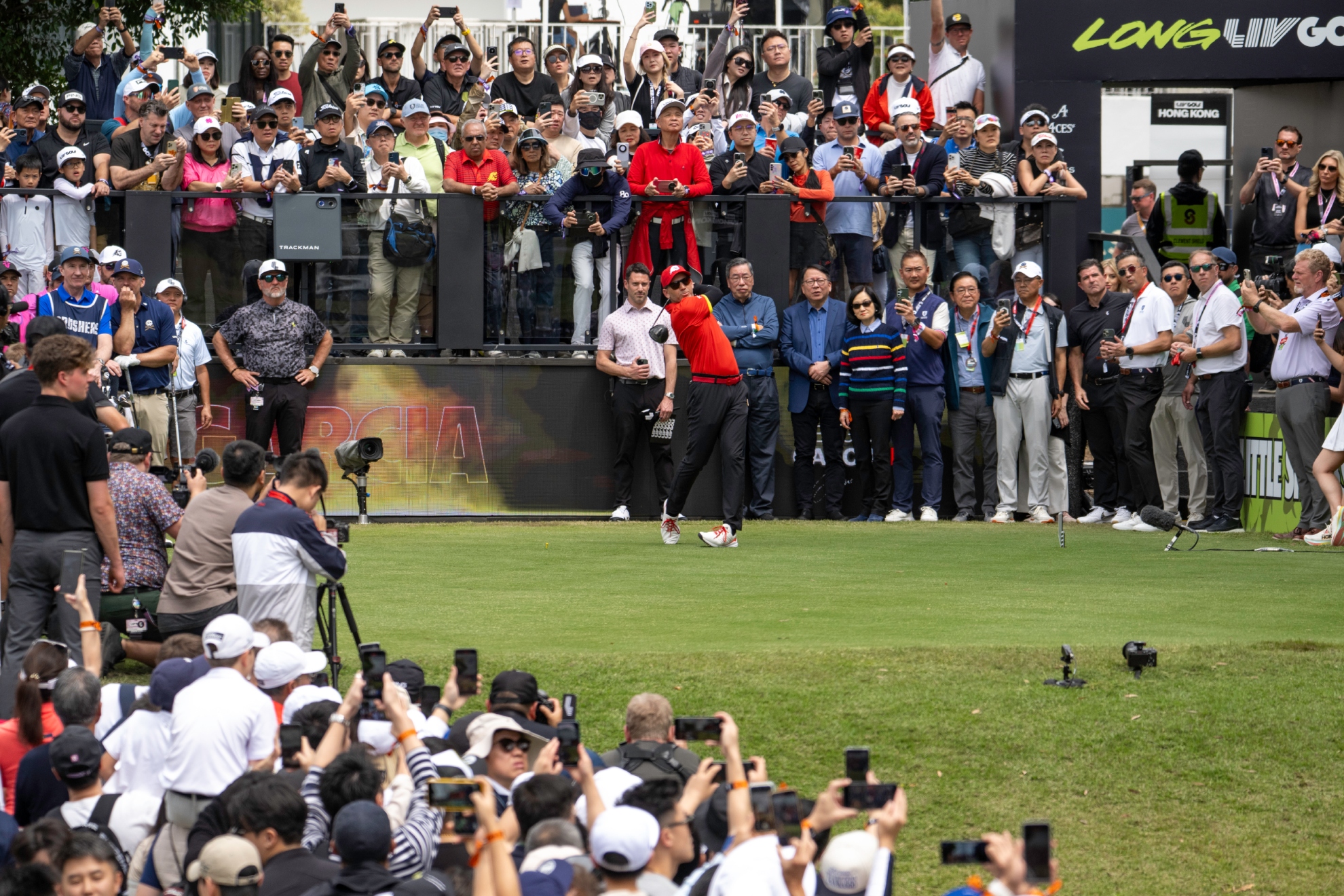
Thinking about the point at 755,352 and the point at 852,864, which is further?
the point at 755,352

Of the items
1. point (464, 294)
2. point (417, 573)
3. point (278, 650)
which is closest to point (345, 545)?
point (417, 573)

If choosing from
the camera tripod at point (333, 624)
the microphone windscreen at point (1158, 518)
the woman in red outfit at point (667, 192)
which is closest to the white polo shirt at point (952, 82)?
the woman in red outfit at point (667, 192)

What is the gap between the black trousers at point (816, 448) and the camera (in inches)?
672

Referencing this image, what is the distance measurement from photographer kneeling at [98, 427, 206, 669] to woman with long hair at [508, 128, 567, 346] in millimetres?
7519

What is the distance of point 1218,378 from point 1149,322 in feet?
3.09

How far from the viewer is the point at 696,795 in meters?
5.08

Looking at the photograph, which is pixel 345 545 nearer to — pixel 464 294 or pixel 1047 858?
pixel 464 294

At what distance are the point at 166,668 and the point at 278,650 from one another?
51cm

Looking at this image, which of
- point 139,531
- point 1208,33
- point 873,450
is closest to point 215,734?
point 139,531

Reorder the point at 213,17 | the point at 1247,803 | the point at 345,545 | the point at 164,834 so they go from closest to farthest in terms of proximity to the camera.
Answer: the point at 164,834, the point at 1247,803, the point at 345,545, the point at 213,17

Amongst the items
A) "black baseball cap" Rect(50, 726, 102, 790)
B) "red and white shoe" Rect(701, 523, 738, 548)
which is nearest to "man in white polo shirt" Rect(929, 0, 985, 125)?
"red and white shoe" Rect(701, 523, 738, 548)

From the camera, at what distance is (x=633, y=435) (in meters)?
17.0

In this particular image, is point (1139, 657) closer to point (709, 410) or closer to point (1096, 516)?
point (709, 410)

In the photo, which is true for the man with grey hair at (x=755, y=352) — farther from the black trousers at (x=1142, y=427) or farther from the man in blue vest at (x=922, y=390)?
the black trousers at (x=1142, y=427)
